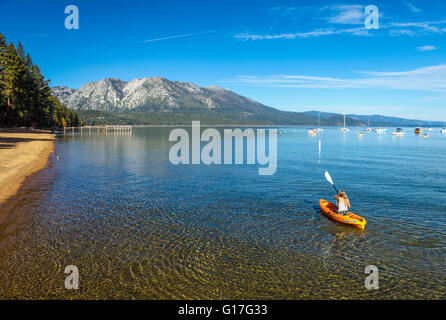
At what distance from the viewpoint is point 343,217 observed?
22906 mm

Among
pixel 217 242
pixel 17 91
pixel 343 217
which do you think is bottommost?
pixel 217 242

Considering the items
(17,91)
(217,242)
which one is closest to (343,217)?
(217,242)

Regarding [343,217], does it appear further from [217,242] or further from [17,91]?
[17,91]

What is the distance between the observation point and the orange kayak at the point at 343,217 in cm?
2208

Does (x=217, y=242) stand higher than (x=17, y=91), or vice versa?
(x=17, y=91)

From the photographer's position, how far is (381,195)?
107ft

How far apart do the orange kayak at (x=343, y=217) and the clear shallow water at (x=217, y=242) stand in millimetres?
513

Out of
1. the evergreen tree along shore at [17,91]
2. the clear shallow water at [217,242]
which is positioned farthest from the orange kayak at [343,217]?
the evergreen tree along shore at [17,91]

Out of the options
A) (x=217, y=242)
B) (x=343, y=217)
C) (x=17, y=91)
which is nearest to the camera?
(x=217, y=242)

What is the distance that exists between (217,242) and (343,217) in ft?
33.2

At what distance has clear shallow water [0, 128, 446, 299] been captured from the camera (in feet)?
47.1

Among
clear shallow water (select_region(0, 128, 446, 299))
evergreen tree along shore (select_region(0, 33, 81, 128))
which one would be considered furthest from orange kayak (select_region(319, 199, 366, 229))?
evergreen tree along shore (select_region(0, 33, 81, 128))
